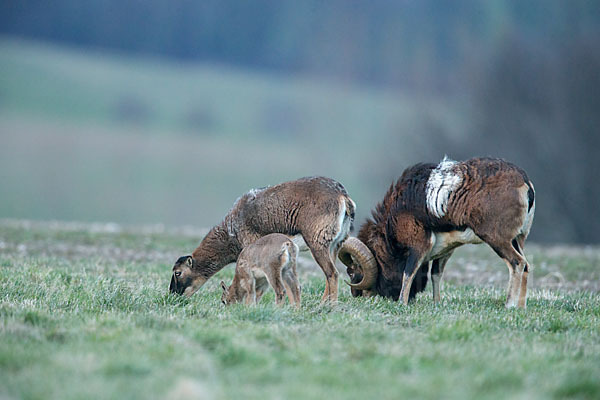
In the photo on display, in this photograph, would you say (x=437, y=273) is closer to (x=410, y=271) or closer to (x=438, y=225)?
(x=410, y=271)

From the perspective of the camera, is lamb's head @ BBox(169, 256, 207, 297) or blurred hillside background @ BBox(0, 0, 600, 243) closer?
lamb's head @ BBox(169, 256, 207, 297)

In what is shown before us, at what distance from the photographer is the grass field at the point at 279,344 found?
5.70 m

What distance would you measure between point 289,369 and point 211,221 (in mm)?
41935

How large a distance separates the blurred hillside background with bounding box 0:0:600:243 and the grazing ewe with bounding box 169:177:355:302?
25682 mm

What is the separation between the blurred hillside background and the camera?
34.7 meters

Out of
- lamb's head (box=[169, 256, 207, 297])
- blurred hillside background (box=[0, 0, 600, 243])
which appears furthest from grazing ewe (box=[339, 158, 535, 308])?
blurred hillside background (box=[0, 0, 600, 243])

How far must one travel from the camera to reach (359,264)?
10711mm

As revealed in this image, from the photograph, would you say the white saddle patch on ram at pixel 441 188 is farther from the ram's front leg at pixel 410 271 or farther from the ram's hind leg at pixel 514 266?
the ram's hind leg at pixel 514 266

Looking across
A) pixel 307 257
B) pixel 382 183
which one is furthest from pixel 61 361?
pixel 382 183

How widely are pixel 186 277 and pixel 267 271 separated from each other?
1669 mm

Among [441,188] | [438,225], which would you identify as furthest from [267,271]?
[441,188]

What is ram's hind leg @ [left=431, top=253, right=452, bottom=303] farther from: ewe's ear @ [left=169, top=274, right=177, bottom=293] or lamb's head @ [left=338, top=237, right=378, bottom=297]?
ewe's ear @ [left=169, top=274, right=177, bottom=293]

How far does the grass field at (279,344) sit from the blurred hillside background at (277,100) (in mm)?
25002

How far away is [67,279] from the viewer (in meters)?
10.8
